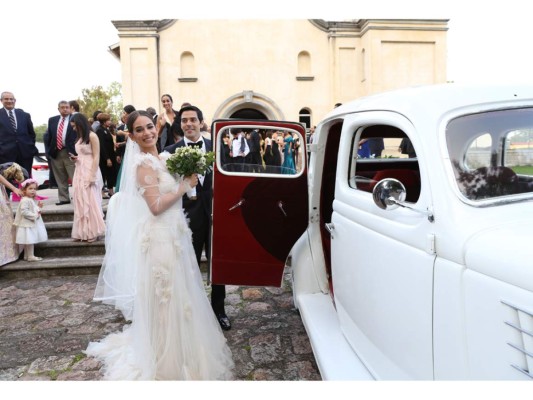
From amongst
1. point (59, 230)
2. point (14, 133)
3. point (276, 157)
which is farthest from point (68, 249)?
point (276, 157)

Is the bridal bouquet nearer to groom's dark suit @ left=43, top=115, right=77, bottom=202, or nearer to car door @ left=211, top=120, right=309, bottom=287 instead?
car door @ left=211, top=120, right=309, bottom=287

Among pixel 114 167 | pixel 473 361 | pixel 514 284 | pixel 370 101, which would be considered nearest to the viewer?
pixel 514 284

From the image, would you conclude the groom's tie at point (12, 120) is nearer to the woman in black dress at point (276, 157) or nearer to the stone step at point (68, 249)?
the stone step at point (68, 249)

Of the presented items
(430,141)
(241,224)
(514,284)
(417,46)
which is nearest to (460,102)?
(430,141)

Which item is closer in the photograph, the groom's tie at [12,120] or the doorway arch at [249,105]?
the groom's tie at [12,120]

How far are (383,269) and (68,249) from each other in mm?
6007

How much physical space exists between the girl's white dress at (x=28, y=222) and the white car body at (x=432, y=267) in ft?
16.9

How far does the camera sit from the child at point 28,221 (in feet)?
20.9

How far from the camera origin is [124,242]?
389 cm

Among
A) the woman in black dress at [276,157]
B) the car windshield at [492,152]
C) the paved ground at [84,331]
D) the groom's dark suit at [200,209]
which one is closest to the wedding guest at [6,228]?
the paved ground at [84,331]

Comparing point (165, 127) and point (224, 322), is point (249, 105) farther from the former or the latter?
point (224, 322)

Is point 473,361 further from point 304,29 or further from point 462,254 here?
point 304,29

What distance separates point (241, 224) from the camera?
12.6 ft

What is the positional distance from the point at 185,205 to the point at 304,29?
20.7 metres
